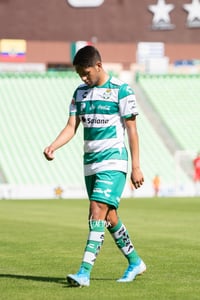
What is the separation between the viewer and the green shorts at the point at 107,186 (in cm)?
991

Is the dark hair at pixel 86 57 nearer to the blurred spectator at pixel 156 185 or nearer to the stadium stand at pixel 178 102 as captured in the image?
the blurred spectator at pixel 156 185

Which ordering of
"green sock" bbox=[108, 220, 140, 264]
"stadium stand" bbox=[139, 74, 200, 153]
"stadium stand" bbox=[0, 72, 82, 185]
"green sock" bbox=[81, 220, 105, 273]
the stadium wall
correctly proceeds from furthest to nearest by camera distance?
"stadium stand" bbox=[139, 74, 200, 153], "stadium stand" bbox=[0, 72, 82, 185], the stadium wall, "green sock" bbox=[108, 220, 140, 264], "green sock" bbox=[81, 220, 105, 273]

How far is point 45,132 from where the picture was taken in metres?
42.0

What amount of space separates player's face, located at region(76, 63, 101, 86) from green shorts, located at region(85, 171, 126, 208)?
86 centimetres

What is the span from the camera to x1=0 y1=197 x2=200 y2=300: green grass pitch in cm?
953

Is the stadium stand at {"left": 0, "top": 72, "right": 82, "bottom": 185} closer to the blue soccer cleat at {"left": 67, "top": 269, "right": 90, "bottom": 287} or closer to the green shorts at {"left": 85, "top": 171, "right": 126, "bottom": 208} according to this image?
the green shorts at {"left": 85, "top": 171, "right": 126, "bottom": 208}

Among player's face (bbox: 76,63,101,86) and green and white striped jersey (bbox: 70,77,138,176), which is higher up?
player's face (bbox: 76,63,101,86)

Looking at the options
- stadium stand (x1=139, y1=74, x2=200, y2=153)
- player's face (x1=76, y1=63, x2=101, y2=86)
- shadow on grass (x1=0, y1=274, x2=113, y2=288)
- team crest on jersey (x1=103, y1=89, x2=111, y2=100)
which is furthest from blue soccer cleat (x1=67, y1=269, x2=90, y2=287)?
stadium stand (x1=139, y1=74, x2=200, y2=153)

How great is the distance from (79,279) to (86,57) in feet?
6.68

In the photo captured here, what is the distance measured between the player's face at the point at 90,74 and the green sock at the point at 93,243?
1.32m

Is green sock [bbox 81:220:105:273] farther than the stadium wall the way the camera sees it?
No

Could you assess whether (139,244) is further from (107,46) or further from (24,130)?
(107,46)

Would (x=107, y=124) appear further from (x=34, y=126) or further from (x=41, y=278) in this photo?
(x=34, y=126)

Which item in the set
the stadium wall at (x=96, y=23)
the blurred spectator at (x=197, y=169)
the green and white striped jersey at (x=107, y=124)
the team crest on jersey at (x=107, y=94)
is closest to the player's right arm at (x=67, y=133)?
the green and white striped jersey at (x=107, y=124)
